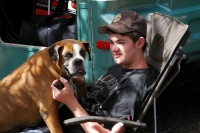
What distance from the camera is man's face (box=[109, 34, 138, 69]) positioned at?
2996mm

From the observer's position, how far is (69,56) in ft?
10.8

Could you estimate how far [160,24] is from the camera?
3.36 m

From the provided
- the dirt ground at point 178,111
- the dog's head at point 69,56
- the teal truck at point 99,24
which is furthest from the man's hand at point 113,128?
the dirt ground at point 178,111

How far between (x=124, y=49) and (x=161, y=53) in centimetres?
36

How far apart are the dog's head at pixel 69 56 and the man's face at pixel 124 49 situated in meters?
0.35

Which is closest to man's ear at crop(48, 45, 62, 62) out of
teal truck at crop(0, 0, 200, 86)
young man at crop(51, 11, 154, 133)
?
young man at crop(51, 11, 154, 133)

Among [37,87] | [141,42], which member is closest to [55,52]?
[37,87]

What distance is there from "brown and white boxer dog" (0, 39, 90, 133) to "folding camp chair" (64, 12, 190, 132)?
0.51 m

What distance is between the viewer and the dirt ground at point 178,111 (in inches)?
196

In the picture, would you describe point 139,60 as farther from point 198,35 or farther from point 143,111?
point 198,35

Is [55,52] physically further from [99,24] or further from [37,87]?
[99,24]

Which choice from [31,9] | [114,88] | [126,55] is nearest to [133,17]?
[126,55]

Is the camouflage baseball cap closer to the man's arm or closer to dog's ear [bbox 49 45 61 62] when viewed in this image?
dog's ear [bbox 49 45 61 62]

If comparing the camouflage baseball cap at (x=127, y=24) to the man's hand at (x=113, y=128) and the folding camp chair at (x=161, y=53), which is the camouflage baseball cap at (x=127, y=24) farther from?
the man's hand at (x=113, y=128)
